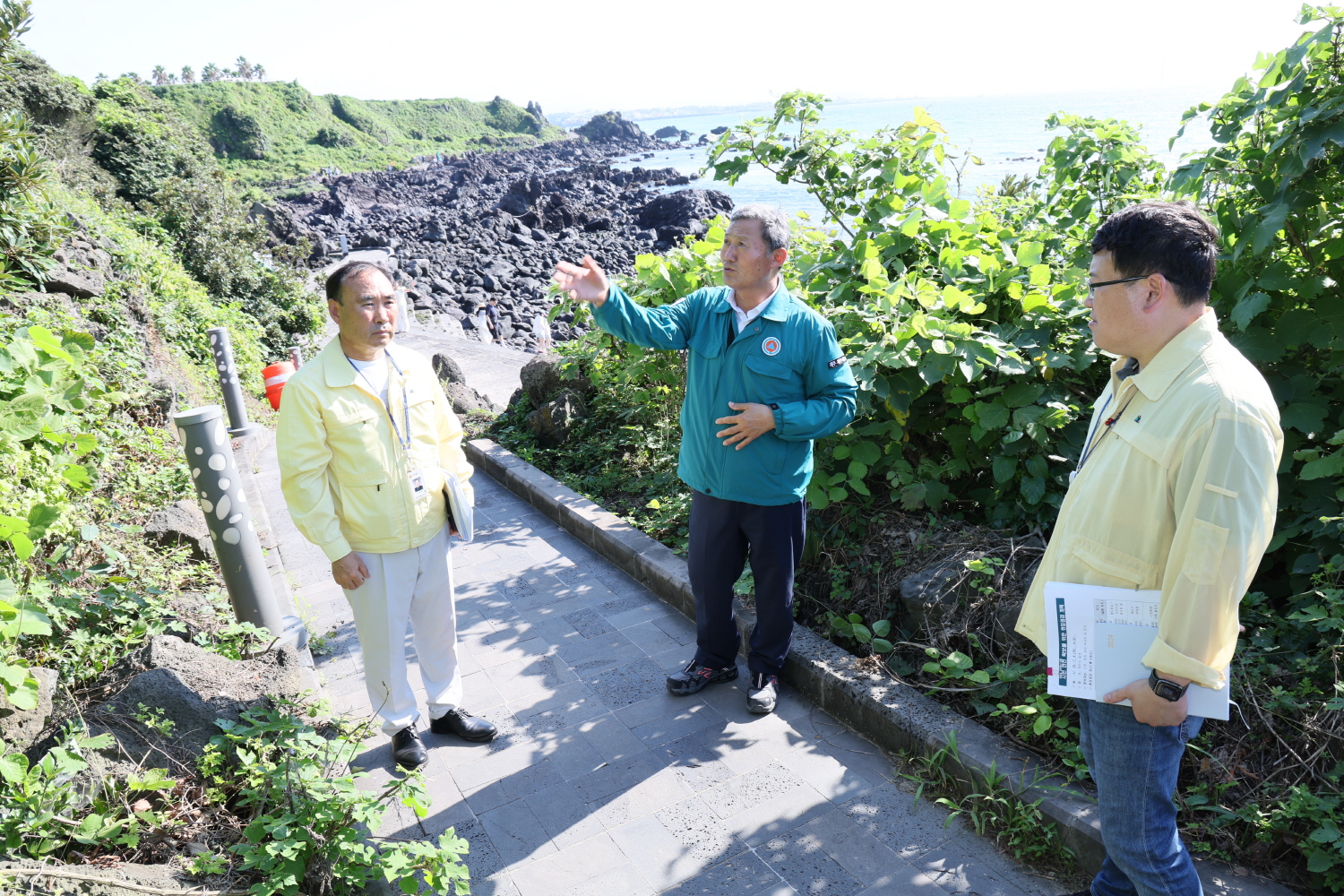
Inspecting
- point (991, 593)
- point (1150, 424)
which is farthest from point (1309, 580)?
point (1150, 424)

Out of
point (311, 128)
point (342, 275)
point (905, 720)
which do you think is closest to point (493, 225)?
point (342, 275)

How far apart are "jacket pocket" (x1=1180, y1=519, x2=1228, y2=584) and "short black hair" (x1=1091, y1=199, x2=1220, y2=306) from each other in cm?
54

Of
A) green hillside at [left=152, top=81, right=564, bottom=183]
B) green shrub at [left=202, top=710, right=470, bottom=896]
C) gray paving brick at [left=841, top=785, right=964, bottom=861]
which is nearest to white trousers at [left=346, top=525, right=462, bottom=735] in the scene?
green shrub at [left=202, top=710, right=470, bottom=896]

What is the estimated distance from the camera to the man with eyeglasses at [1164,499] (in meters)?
1.74

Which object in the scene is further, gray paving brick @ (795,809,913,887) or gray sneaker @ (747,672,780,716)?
gray sneaker @ (747,672,780,716)

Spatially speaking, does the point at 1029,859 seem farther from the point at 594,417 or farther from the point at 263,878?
the point at 594,417

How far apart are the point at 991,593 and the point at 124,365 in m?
7.09

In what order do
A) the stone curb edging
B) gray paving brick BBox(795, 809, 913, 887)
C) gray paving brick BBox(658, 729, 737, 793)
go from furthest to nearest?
gray paving brick BBox(658, 729, 737, 793) → gray paving brick BBox(795, 809, 913, 887) → the stone curb edging

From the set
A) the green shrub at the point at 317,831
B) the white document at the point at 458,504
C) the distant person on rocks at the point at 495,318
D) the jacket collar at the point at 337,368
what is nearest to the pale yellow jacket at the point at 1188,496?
the green shrub at the point at 317,831

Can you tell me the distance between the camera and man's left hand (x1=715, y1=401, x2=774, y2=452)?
3203mm

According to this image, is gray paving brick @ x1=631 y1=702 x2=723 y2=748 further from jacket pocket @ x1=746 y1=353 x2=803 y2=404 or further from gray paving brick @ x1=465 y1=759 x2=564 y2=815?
jacket pocket @ x1=746 y1=353 x2=803 y2=404

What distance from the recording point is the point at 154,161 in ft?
80.1

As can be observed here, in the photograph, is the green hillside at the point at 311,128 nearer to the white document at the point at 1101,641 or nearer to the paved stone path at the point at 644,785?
the paved stone path at the point at 644,785

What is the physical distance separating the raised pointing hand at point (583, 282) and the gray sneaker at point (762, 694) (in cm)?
181
